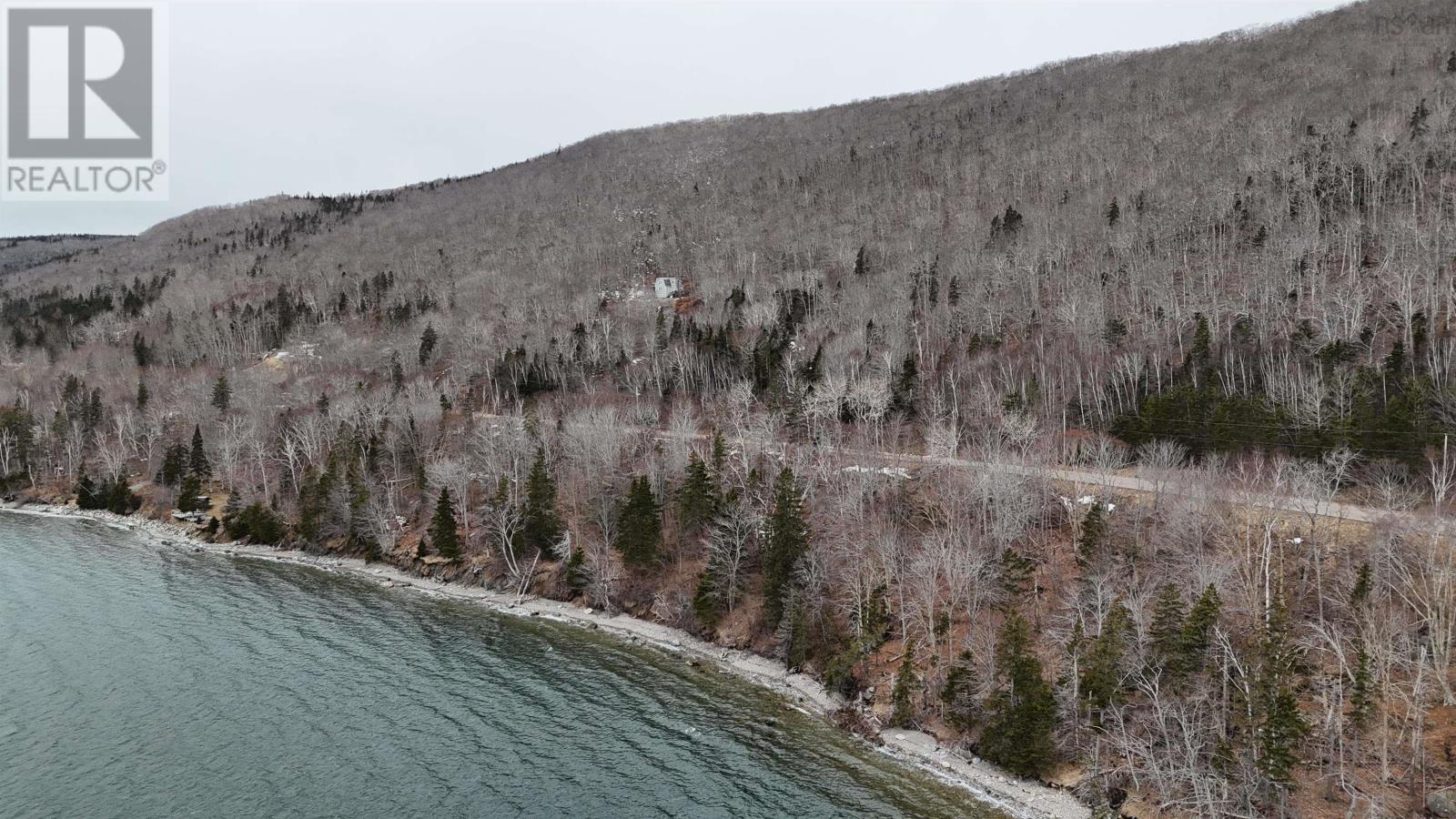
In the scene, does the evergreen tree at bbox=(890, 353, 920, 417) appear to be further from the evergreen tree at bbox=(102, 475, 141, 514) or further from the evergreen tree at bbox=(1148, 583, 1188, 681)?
the evergreen tree at bbox=(102, 475, 141, 514)

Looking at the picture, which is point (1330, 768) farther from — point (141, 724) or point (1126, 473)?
point (141, 724)

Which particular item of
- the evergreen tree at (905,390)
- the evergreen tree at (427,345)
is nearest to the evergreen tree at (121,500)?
Answer: the evergreen tree at (427,345)

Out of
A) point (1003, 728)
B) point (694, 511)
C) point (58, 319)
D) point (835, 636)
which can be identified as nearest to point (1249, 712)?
point (1003, 728)

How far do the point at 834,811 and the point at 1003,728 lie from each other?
9026mm

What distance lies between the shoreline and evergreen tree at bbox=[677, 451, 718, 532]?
331 inches

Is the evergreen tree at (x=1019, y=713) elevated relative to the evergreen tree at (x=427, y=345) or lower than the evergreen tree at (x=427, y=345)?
lower

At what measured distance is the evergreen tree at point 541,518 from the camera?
60562 mm

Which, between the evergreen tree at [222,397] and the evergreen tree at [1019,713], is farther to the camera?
the evergreen tree at [222,397]

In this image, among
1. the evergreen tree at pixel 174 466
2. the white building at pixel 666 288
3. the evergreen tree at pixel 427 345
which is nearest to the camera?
the evergreen tree at pixel 174 466

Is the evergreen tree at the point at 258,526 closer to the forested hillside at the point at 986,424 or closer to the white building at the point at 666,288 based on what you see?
the forested hillside at the point at 986,424

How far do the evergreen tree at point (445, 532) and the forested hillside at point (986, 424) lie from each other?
0.56m

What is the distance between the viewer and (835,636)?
46031 millimetres

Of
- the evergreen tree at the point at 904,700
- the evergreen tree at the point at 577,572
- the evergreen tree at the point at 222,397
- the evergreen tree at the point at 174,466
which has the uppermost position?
the evergreen tree at the point at 222,397

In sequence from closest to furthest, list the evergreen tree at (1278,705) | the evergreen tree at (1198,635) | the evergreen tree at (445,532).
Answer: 1. the evergreen tree at (1278,705)
2. the evergreen tree at (1198,635)
3. the evergreen tree at (445,532)
